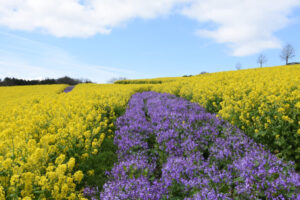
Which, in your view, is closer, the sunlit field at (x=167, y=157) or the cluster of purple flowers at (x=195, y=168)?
the cluster of purple flowers at (x=195, y=168)

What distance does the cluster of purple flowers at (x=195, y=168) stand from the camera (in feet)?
12.7

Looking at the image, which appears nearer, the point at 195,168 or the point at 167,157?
the point at 195,168

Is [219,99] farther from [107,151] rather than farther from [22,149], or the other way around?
[22,149]

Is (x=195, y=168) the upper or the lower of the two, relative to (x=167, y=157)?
upper

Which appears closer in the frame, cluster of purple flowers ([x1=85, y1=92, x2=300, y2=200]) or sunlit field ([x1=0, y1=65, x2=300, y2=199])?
cluster of purple flowers ([x1=85, y1=92, x2=300, y2=200])

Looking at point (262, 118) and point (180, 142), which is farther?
point (262, 118)

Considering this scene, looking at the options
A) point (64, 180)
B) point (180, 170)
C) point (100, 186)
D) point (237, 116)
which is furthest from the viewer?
point (237, 116)

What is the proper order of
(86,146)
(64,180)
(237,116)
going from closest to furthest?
(64,180)
(86,146)
(237,116)

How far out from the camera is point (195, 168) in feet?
15.4

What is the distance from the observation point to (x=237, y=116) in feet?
29.5

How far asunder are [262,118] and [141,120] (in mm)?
4716

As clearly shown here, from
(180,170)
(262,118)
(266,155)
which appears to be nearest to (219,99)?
(262,118)

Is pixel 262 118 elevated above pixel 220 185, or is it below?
above

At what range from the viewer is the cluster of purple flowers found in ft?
12.7
